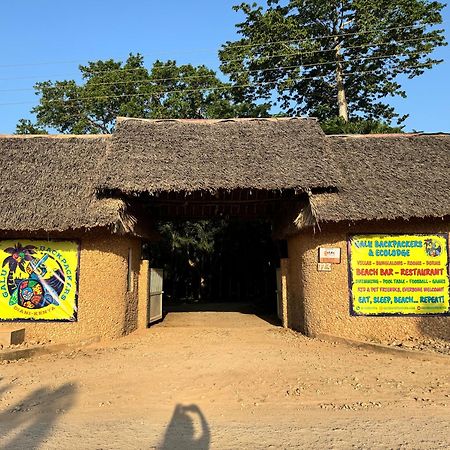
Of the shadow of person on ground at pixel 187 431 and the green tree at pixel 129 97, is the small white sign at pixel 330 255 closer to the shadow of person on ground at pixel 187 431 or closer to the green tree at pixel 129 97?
the shadow of person on ground at pixel 187 431

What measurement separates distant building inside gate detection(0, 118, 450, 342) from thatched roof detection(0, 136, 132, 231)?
0.10 ft

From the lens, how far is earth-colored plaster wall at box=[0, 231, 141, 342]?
8906mm

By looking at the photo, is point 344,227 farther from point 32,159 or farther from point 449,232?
point 32,159

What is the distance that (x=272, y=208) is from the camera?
12.3 m

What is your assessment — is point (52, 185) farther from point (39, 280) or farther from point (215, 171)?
point (215, 171)

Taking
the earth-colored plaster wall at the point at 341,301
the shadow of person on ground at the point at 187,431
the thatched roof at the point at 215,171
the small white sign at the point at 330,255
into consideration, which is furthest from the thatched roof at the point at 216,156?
the shadow of person on ground at the point at 187,431

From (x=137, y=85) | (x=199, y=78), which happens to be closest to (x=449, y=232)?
(x=199, y=78)

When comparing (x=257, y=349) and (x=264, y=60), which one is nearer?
(x=257, y=349)

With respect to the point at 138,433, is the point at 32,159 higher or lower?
higher

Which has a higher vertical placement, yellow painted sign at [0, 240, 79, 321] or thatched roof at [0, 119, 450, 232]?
thatched roof at [0, 119, 450, 232]

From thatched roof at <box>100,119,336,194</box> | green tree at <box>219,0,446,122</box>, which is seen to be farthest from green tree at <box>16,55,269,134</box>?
thatched roof at <box>100,119,336,194</box>

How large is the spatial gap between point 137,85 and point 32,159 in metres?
15.2

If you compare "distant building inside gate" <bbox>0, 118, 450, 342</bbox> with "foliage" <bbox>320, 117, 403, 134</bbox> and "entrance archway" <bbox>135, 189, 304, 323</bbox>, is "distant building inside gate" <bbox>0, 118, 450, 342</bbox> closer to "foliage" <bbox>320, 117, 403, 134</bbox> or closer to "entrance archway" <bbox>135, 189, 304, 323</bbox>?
"foliage" <bbox>320, 117, 403, 134</bbox>

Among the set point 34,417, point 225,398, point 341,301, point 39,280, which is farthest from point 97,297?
point 341,301
